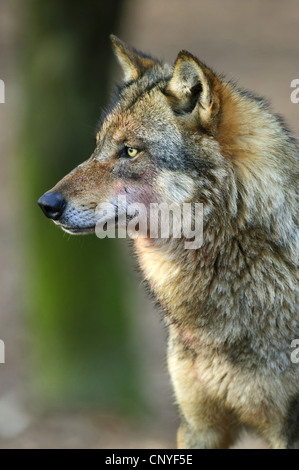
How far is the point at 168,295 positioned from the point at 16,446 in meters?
3.83

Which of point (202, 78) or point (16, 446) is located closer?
point (202, 78)

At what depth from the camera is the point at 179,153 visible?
152 inches

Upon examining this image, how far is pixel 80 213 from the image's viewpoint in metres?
3.97

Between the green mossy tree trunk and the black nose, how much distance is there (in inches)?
111

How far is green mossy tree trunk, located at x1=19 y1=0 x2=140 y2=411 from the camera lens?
258 inches

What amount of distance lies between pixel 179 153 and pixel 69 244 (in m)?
3.32

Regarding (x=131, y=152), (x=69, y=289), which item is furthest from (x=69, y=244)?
(x=131, y=152)

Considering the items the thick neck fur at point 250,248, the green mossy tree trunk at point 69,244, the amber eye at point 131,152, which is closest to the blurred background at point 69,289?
the green mossy tree trunk at point 69,244

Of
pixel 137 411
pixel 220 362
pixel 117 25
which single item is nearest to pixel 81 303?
pixel 137 411

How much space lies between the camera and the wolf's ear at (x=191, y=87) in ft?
12.3

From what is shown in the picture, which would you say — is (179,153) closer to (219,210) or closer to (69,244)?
(219,210)

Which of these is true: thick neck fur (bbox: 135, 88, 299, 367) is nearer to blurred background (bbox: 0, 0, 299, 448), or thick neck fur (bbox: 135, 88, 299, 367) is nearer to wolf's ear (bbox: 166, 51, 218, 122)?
wolf's ear (bbox: 166, 51, 218, 122)

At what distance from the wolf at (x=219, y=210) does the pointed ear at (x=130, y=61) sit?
0.26 meters

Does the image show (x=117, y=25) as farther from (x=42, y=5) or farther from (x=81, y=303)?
(x=81, y=303)
